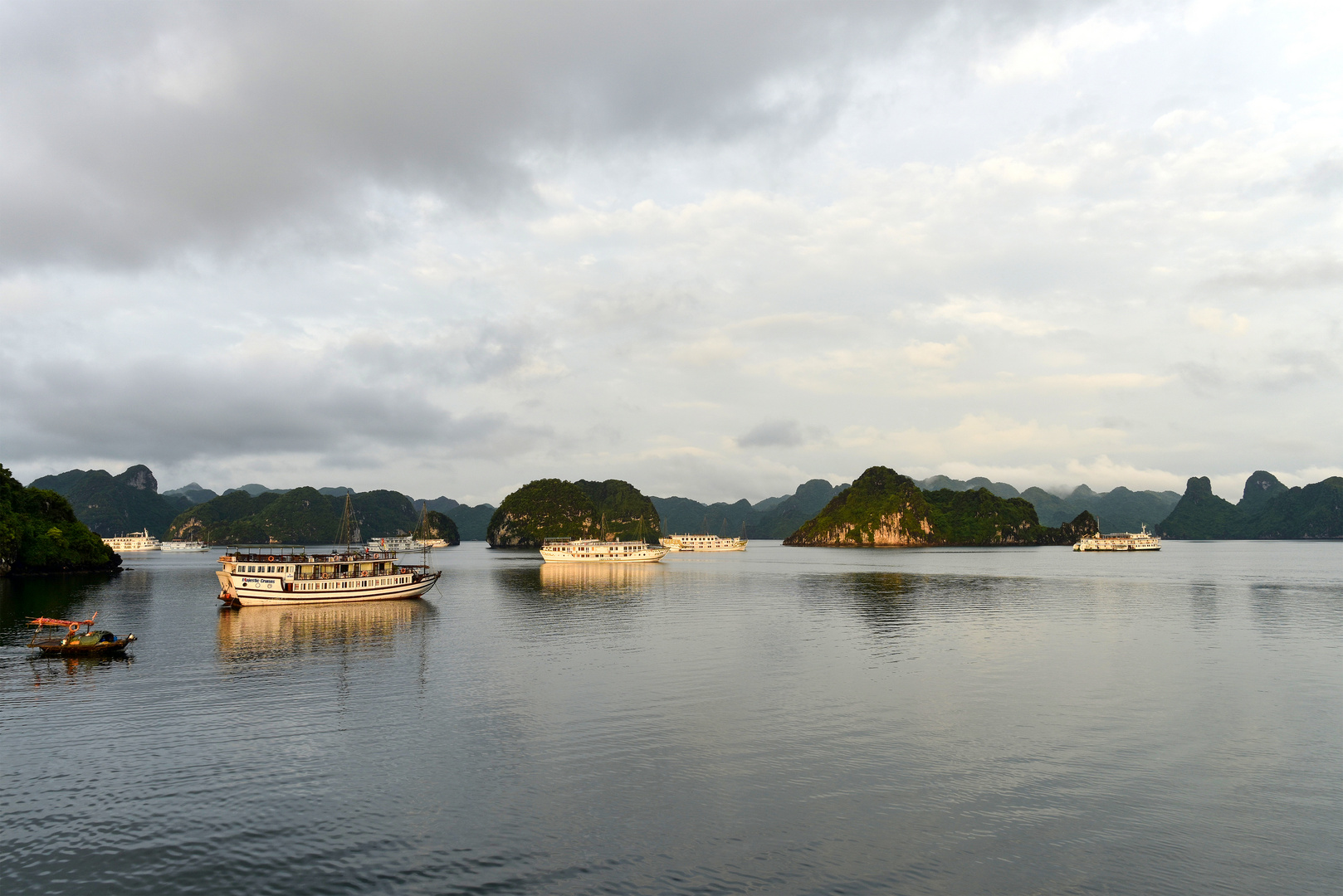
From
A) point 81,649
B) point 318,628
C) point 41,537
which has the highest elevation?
point 41,537

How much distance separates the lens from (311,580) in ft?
317

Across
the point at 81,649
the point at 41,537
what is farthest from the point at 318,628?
the point at 41,537

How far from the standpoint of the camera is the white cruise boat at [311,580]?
9369 centimetres

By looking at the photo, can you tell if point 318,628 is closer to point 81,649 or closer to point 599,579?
point 81,649

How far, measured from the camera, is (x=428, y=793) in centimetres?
2708

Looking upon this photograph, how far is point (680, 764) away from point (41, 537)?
568 ft

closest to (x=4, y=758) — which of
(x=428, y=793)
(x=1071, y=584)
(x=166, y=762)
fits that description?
(x=166, y=762)

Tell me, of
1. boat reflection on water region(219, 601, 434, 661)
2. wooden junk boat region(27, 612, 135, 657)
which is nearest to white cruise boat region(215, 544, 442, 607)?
boat reflection on water region(219, 601, 434, 661)

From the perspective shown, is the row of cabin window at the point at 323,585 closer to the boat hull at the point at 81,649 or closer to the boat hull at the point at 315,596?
the boat hull at the point at 315,596

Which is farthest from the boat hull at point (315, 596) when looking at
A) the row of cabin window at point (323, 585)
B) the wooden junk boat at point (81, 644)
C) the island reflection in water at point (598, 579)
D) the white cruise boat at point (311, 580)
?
the wooden junk boat at point (81, 644)

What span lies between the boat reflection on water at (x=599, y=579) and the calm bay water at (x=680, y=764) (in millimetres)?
51217

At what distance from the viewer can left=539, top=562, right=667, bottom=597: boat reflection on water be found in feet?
390

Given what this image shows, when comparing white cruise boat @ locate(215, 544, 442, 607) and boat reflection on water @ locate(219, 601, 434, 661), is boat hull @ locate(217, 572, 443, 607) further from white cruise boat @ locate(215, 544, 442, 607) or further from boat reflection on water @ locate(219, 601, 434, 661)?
boat reflection on water @ locate(219, 601, 434, 661)

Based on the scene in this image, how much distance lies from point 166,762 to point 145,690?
18422mm
